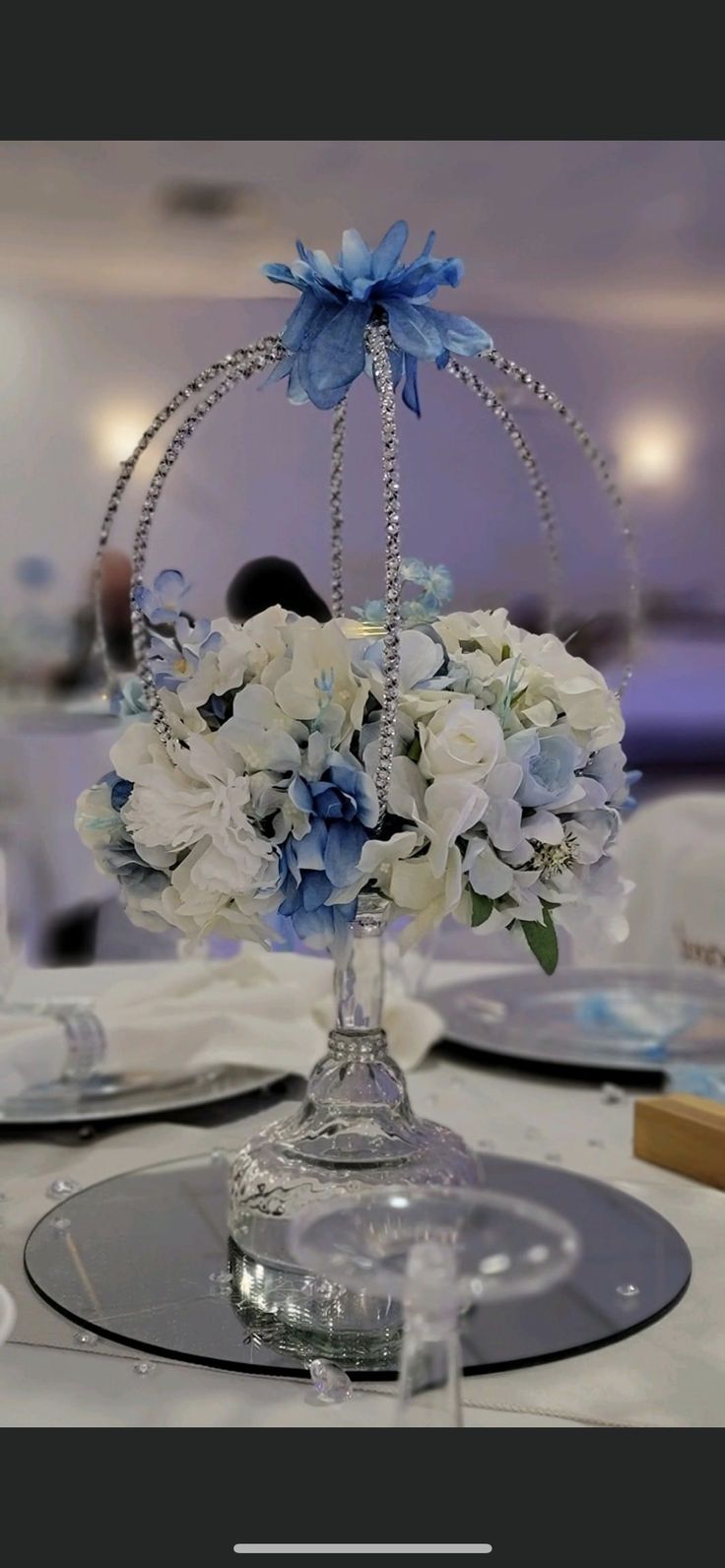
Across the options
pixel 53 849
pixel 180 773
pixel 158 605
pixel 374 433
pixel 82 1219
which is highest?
pixel 374 433

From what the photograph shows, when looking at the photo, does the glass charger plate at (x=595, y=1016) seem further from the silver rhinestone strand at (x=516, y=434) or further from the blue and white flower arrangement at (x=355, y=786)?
the blue and white flower arrangement at (x=355, y=786)

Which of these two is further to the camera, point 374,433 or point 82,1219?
point 374,433

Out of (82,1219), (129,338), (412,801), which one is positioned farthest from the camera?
(129,338)

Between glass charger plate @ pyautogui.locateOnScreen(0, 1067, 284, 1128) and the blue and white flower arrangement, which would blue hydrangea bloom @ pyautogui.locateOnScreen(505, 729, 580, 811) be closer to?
the blue and white flower arrangement

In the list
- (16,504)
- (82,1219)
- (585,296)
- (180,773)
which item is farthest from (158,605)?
(585,296)

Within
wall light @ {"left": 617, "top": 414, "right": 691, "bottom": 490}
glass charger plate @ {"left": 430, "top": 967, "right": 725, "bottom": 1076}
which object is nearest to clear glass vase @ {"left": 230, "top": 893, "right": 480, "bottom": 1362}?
glass charger plate @ {"left": 430, "top": 967, "right": 725, "bottom": 1076}

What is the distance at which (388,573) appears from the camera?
945mm

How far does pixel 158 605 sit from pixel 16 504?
4.43 ft

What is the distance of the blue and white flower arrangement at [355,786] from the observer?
955 mm

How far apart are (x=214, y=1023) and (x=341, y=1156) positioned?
1.75 ft

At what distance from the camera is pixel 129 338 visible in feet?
8.05

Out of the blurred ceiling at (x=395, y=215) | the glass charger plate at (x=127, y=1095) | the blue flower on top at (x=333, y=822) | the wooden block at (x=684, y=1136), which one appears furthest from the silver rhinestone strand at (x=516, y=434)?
the blurred ceiling at (x=395, y=215)

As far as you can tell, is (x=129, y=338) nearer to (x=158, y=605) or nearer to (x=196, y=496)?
(x=196, y=496)

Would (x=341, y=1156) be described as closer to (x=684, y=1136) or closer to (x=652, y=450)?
(x=684, y=1136)
